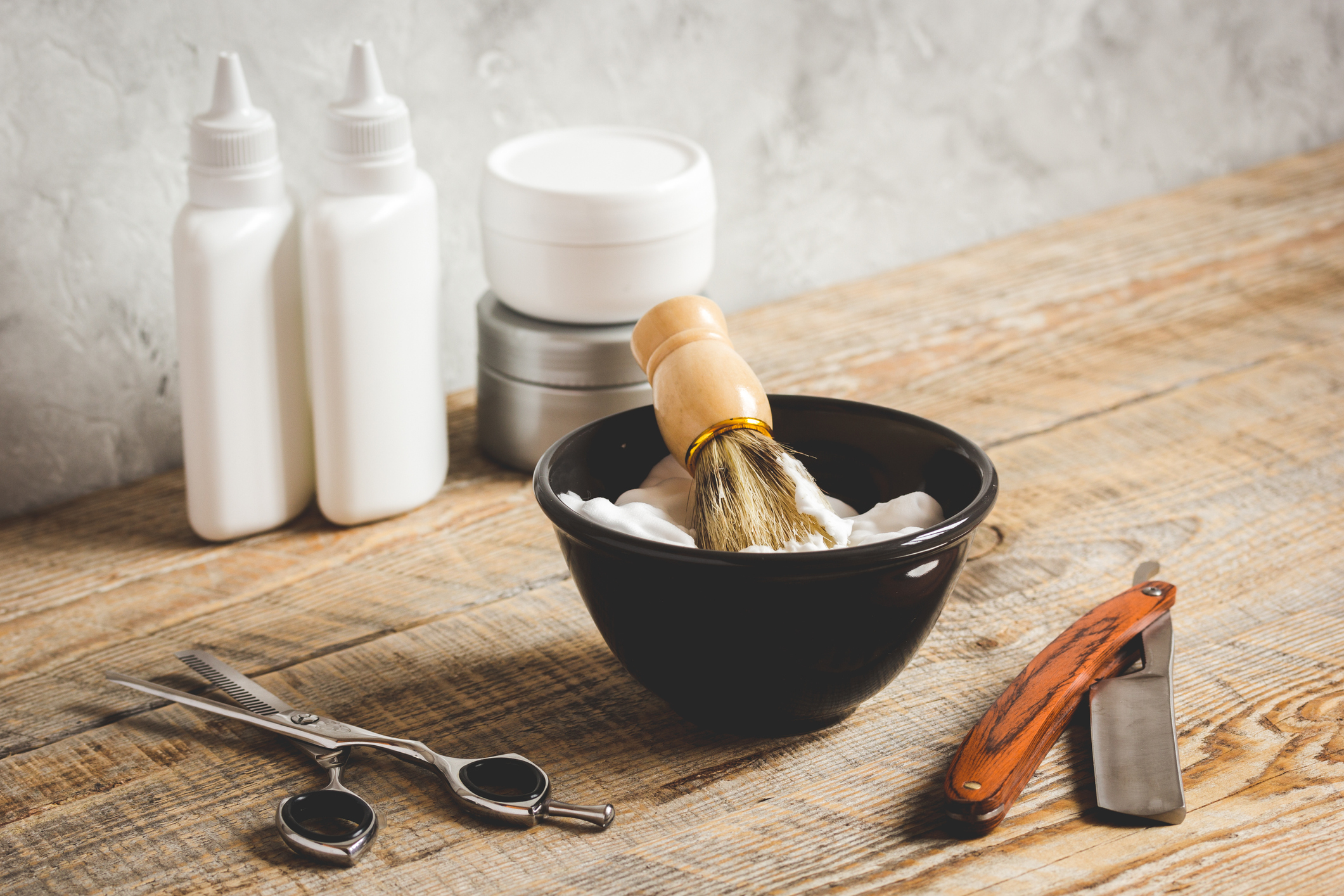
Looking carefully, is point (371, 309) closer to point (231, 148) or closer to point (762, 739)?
point (231, 148)

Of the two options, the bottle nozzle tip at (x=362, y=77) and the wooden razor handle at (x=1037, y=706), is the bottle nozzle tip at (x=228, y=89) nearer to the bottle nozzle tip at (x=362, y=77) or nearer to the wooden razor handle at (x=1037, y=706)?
the bottle nozzle tip at (x=362, y=77)

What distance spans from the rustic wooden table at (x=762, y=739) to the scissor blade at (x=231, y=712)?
1 cm

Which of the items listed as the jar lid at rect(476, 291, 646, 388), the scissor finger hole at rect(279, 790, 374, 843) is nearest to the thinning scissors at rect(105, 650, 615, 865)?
the scissor finger hole at rect(279, 790, 374, 843)

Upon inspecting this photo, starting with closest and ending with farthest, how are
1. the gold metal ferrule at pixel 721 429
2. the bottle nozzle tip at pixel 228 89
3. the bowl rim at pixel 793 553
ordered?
the bowl rim at pixel 793 553, the gold metal ferrule at pixel 721 429, the bottle nozzle tip at pixel 228 89

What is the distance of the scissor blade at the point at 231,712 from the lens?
22.6 inches

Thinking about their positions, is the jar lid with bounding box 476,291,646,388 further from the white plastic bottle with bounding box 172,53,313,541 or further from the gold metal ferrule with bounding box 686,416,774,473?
the gold metal ferrule with bounding box 686,416,774,473

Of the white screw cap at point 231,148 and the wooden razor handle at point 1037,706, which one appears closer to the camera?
the wooden razor handle at point 1037,706

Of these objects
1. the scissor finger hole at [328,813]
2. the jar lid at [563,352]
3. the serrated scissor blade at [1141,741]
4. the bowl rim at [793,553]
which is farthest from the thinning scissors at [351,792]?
the jar lid at [563,352]

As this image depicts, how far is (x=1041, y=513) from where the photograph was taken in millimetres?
814

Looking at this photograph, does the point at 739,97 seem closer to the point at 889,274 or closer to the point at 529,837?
the point at 889,274

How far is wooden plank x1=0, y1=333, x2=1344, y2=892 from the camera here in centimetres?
52

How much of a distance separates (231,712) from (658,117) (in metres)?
0.67

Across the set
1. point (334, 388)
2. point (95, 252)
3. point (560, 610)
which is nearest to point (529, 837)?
point (560, 610)

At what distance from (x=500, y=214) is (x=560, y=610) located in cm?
28
